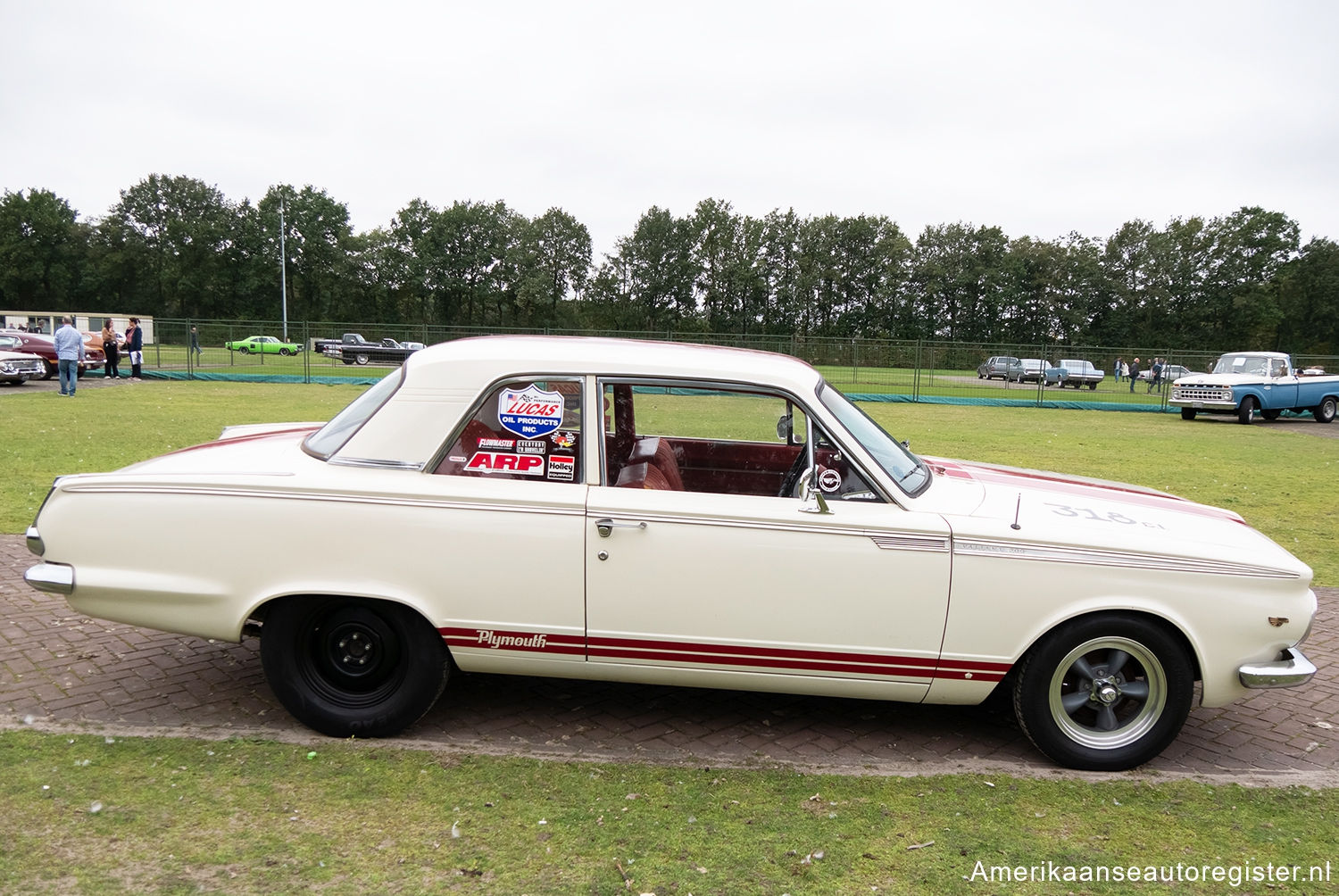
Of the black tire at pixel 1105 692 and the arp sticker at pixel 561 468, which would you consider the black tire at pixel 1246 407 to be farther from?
the arp sticker at pixel 561 468

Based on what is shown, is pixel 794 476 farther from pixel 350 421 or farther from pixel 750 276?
pixel 750 276

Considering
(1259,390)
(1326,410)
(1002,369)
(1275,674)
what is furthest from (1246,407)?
(1275,674)

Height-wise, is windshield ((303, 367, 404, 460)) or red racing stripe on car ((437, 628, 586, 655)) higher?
windshield ((303, 367, 404, 460))

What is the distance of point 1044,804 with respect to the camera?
3178 millimetres

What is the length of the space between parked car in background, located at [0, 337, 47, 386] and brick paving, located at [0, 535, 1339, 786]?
2047 cm

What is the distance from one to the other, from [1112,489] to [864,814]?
2.24m

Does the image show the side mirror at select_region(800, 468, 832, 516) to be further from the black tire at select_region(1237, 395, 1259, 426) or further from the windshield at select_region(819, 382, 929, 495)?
the black tire at select_region(1237, 395, 1259, 426)

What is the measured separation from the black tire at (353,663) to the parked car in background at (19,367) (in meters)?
22.5

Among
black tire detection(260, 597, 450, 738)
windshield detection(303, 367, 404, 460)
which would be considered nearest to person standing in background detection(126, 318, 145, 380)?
windshield detection(303, 367, 404, 460)

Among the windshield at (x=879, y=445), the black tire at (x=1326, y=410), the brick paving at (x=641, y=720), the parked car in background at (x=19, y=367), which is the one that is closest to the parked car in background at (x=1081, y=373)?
the black tire at (x=1326, y=410)

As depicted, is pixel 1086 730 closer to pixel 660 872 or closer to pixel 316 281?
pixel 660 872

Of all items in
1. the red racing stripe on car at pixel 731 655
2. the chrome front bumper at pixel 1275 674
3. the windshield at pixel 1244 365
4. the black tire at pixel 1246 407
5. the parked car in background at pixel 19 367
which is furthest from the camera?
the windshield at pixel 1244 365

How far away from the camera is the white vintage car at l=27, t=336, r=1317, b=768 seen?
3287 millimetres

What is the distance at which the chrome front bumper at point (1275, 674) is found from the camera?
10.7 ft
